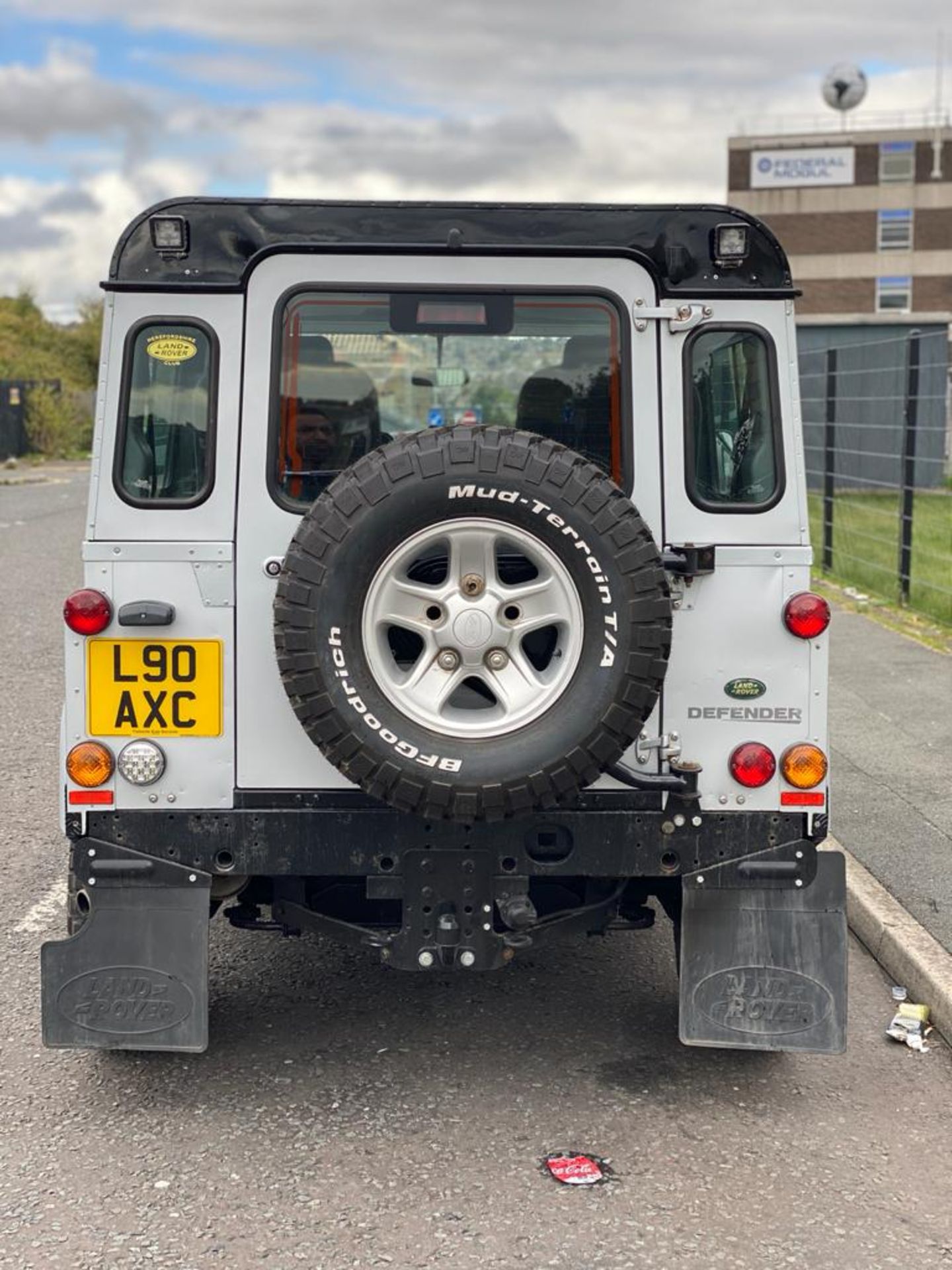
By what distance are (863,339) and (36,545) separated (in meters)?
14.6

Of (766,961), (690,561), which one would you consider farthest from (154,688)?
(766,961)

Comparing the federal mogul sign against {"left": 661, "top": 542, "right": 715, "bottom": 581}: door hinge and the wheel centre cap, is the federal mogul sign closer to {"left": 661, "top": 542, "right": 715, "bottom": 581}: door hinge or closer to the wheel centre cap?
{"left": 661, "top": 542, "right": 715, "bottom": 581}: door hinge

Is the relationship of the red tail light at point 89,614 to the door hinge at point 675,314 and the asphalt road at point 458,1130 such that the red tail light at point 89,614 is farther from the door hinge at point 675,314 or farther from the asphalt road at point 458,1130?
the door hinge at point 675,314

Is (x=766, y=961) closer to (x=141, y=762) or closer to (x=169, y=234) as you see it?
(x=141, y=762)

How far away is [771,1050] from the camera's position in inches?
190

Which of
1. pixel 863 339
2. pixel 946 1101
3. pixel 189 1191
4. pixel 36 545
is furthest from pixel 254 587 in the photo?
pixel 863 339

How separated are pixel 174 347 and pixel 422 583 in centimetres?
101

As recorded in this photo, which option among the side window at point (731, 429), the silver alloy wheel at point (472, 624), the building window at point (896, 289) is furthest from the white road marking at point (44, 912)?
the building window at point (896, 289)

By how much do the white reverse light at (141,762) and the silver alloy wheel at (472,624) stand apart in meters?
0.78

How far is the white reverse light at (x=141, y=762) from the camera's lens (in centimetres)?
443

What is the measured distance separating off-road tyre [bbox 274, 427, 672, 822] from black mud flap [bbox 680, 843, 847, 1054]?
807 mm

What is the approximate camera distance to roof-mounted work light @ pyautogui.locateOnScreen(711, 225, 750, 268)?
14.4 ft

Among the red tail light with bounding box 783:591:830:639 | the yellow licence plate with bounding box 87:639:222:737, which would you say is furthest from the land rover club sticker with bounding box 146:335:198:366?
the red tail light with bounding box 783:591:830:639

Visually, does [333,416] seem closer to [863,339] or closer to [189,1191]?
[189,1191]
